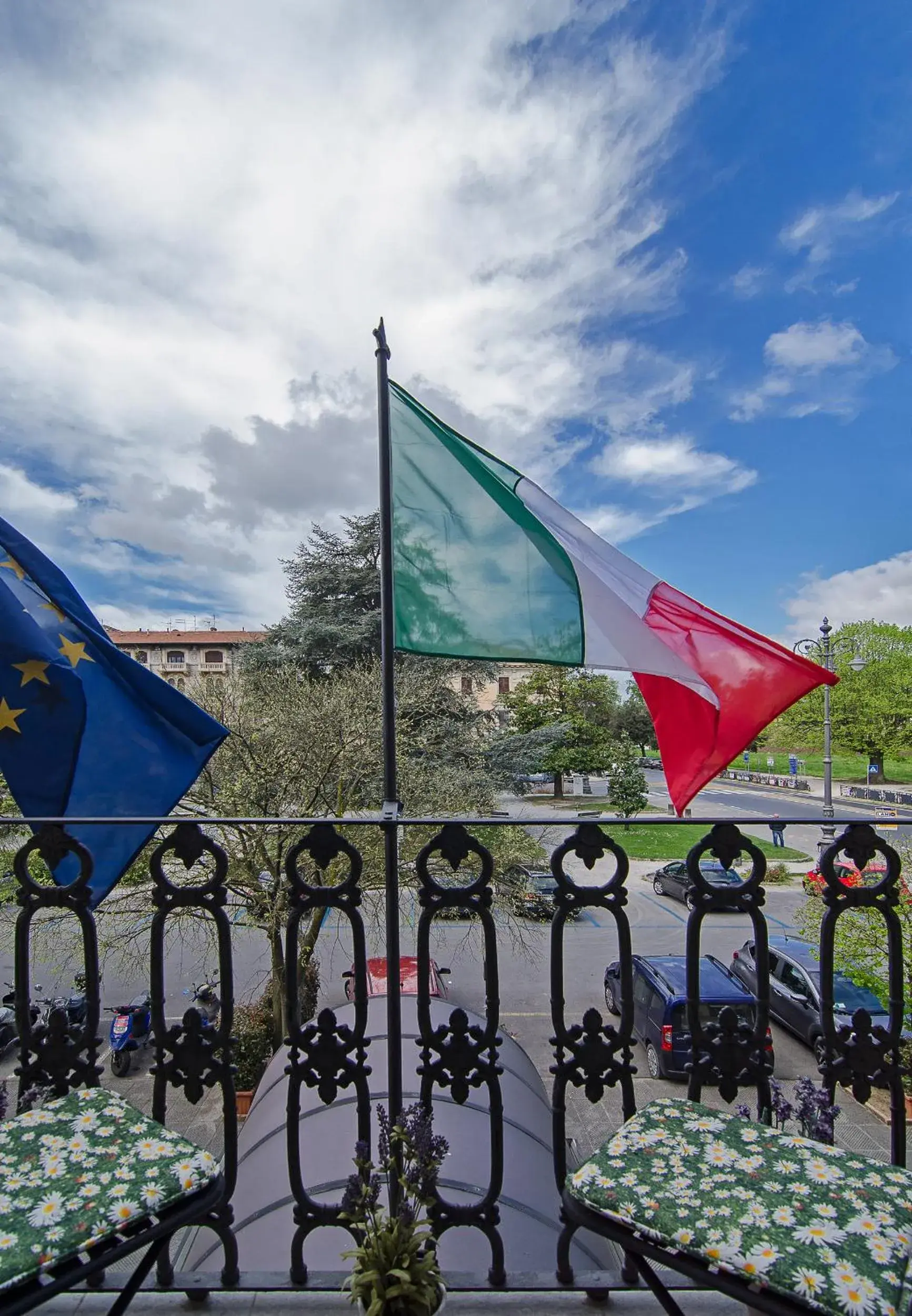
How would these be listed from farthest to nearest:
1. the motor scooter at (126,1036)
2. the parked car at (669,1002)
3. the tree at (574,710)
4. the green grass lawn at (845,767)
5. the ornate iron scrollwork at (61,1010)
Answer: the green grass lawn at (845,767) < the tree at (574,710) < the motor scooter at (126,1036) < the parked car at (669,1002) < the ornate iron scrollwork at (61,1010)

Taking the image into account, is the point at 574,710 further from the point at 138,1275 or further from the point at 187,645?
the point at 138,1275

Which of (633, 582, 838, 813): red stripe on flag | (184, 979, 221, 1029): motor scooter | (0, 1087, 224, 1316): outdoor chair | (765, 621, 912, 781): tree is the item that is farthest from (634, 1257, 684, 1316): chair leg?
(765, 621, 912, 781): tree

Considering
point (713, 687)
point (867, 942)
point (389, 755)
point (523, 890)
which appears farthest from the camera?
point (523, 890)

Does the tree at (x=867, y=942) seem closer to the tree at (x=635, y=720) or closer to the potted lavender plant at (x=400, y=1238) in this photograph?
the potted lavender plant at (x=400, y=1238)

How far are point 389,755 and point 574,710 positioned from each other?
98.9ft

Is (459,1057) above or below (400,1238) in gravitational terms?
above

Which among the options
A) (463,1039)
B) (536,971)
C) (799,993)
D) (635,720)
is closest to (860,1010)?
(463,1039)

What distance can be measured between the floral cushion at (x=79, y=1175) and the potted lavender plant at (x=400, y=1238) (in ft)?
0.94

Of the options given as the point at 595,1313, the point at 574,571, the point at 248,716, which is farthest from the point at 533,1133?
the point at 248,716

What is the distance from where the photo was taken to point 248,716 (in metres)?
11.5

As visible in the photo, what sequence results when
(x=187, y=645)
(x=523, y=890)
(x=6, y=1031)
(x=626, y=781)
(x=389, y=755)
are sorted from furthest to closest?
(x=187, y=645) < (x=626, y=781) < (x=523, y=890) < (x=6, y=1031) < (x=389, y=755)

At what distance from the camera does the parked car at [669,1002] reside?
29.3ft

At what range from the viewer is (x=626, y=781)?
2827 cm

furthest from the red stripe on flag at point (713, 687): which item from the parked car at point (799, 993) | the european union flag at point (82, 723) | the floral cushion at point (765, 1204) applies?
the parked car at point (799, 993)
